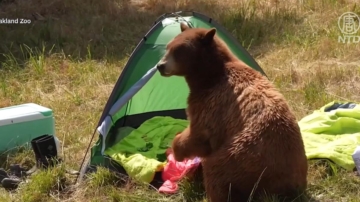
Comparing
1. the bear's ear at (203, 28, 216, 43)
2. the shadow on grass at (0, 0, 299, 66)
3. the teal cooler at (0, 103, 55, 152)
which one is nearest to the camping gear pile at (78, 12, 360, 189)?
the teal cooler at (0, 103, 55, 152)

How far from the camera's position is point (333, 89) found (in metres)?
5.48

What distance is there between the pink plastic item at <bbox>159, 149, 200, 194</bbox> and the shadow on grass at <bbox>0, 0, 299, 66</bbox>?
119 inches

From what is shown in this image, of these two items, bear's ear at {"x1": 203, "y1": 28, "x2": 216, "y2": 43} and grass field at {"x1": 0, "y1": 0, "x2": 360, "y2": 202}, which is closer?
bear's ear at {"x1": 203, "y1": 28, "x2": 216, "y2": 43}

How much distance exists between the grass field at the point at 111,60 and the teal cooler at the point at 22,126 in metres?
0.17

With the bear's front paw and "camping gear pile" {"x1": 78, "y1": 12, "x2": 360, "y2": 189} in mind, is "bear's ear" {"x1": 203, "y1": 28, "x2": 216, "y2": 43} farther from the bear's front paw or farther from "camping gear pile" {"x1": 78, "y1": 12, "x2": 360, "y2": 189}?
"camping gear pile" {"x1": 78, "y1": 12, "x2": 360, "y2": 189}

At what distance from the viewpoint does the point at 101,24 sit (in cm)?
775

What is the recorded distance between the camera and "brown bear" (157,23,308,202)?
10.2ft

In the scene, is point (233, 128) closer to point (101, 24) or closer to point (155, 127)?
point (155, 127)

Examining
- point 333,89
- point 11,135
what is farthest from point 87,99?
point 333,89

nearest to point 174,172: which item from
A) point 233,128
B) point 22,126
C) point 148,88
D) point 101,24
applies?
point 233,128

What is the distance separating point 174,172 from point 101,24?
4312 mm

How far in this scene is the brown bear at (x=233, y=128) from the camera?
10.2 ft

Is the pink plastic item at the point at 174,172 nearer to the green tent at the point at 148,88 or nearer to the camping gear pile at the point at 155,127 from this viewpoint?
the camping gear pile at the point at 155,127

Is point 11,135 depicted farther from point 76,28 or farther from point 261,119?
point 76,28
